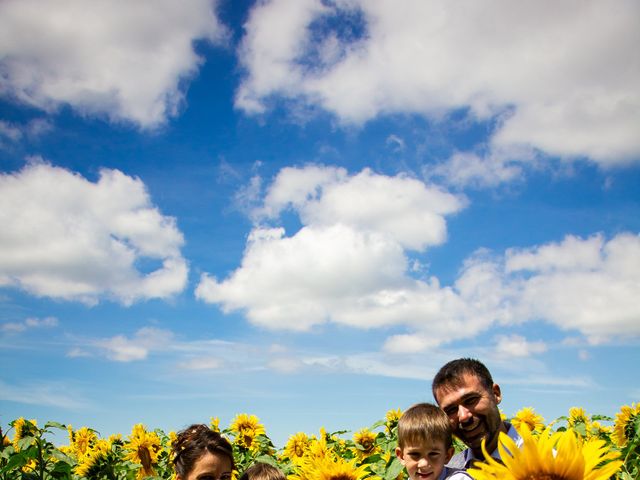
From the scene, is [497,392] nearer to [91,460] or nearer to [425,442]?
[425,442]

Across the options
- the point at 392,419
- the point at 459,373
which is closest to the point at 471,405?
Answer: the point at 459,373

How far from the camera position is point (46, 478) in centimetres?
588

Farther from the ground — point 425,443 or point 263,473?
point 425,443

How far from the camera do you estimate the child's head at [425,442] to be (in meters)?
3.98

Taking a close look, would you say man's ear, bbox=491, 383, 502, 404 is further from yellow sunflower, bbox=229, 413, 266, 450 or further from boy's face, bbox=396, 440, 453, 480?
yellow sunflower, bbox=229, 413, 266, 450

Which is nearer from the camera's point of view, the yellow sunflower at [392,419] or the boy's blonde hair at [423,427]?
the boy's blonde hair at [423,427]

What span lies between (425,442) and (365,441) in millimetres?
4081

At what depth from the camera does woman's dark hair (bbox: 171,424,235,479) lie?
14.9ft

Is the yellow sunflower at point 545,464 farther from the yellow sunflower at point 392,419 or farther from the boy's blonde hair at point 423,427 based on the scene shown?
the yellow sunflower at point 392,419

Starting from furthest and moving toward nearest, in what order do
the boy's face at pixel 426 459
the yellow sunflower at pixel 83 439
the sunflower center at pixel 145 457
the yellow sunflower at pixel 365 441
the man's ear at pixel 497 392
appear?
1. the yellow sunflower at pixel 83 439
2. the yellow sunflower at pixel 365 441
3. the sunflower center at pixel 145 457
4. the man's ear at pixel 497 392
5. the boy's face at pixel 426 459

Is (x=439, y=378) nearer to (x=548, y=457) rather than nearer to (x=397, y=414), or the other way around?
(x=548, y=457)

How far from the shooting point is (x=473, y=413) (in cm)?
408

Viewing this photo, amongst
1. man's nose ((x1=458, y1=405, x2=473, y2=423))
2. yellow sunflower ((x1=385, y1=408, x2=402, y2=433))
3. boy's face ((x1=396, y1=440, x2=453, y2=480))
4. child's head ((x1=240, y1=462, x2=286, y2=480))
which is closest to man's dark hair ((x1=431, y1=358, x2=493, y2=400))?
man's nose ((x1=458, y1=405, x2=473, y2=423))

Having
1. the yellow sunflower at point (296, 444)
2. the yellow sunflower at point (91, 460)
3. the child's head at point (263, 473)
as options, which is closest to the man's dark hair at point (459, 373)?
the child's head at point (263, 473)
